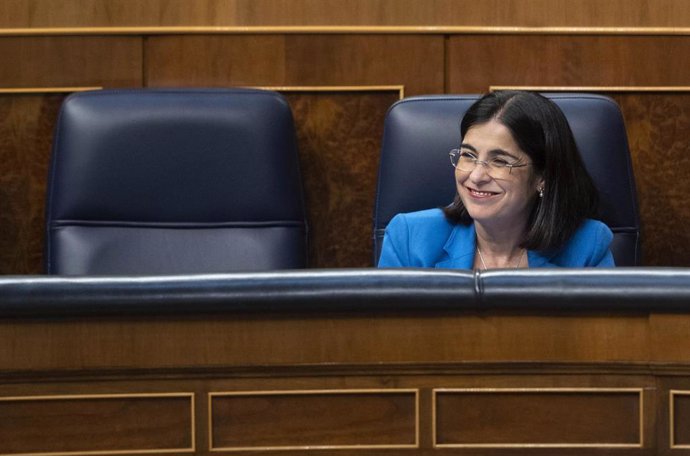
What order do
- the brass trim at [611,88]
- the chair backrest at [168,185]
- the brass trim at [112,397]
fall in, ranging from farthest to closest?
the brass trim at [611,88] < the chair backrest at [168,185] < the brass trim at [112,397]

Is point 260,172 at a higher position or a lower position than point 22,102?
lower

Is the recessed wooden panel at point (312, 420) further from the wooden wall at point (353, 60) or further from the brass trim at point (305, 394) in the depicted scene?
the wooden wall at point (353, 60)

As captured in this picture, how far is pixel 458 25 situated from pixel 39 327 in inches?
35.4

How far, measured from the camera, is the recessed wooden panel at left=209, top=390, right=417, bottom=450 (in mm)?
747

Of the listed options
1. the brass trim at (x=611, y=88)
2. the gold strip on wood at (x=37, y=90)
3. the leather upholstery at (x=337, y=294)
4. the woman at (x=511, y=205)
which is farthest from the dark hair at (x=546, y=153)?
the gold strip on wood at (x=37, y=90)

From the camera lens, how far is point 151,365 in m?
0.75

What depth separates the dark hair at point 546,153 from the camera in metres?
1.21

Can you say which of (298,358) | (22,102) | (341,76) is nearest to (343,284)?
(298,358)

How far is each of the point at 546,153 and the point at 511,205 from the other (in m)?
0.07

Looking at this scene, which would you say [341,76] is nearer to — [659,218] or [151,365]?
[659,218]

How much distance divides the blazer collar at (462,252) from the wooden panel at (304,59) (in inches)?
11.9

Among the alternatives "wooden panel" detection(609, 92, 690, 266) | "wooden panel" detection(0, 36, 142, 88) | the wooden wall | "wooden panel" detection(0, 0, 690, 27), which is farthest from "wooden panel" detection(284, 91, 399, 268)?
"wooden panel" detection(609, 92, 690, 266)

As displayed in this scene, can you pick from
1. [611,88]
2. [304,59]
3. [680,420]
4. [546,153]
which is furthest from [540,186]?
[680,420]

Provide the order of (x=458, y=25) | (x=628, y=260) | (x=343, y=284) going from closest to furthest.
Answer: (x=343, y=284)
(x=628, y=260)
(x=458, y=25)
